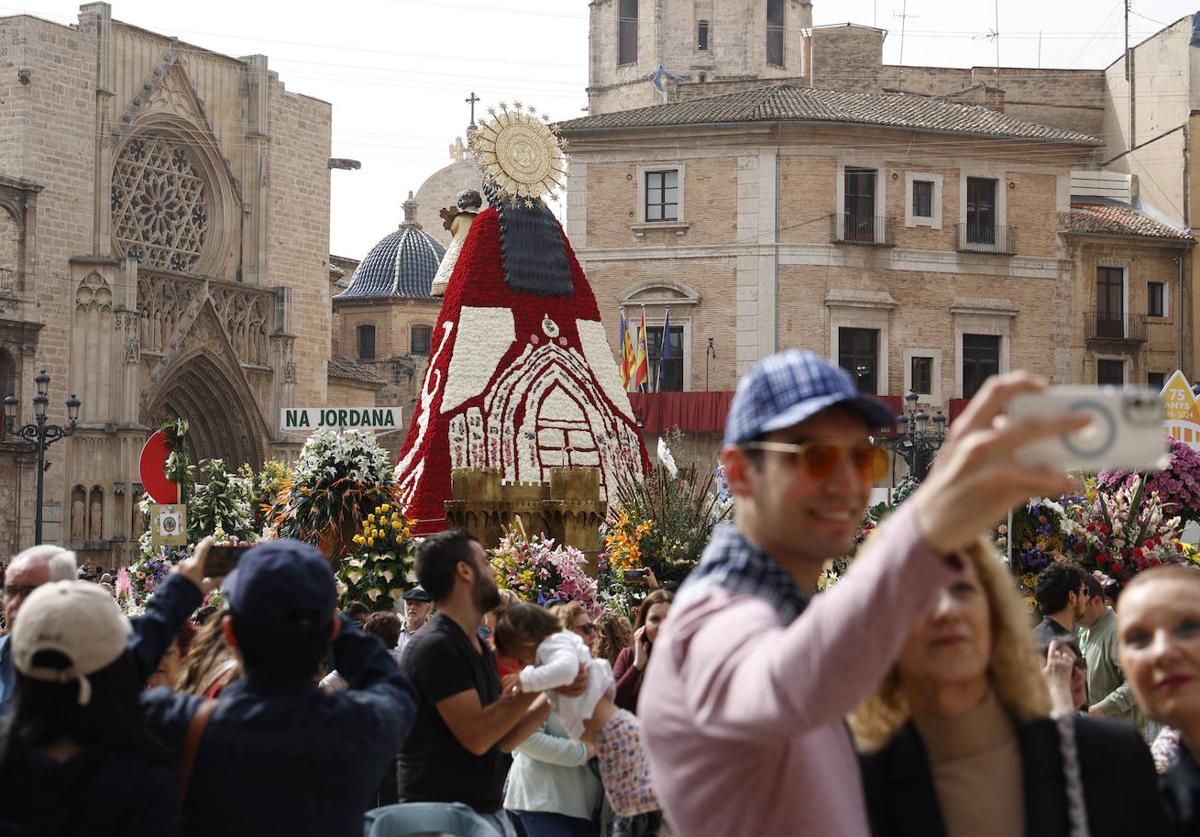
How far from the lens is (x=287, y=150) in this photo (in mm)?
40969

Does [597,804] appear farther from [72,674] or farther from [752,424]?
[752,424]

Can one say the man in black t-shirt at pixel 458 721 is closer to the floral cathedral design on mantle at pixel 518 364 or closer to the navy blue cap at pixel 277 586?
the navy blue cap at pixel 277 586

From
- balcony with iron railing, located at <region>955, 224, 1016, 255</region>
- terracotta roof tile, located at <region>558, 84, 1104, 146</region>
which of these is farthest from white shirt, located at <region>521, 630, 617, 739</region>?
balcony with iron railing, located at <region>955, 224, 1016, 255</region>

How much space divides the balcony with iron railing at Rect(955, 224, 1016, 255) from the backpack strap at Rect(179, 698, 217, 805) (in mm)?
33327

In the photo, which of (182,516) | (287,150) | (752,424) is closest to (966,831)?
(752,424)

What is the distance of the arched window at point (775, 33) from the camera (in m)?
60.6

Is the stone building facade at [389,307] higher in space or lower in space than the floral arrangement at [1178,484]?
higher

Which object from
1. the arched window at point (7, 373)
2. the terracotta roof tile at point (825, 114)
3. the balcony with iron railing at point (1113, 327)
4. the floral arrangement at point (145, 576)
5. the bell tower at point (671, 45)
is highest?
the bell tower at point (671, 45)

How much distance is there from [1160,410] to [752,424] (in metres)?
0.67

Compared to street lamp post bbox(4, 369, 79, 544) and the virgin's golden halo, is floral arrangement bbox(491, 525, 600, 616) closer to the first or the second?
the virgin's golden halo

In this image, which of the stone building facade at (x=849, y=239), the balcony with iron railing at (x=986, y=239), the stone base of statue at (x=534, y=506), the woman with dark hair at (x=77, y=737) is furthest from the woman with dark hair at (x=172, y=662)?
the balcony with iron railing at (x=986, y=239)

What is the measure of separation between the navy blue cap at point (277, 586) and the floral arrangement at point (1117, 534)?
7.34m

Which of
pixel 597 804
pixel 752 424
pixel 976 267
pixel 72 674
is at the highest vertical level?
pixel 976 267

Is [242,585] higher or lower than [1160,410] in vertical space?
lower
